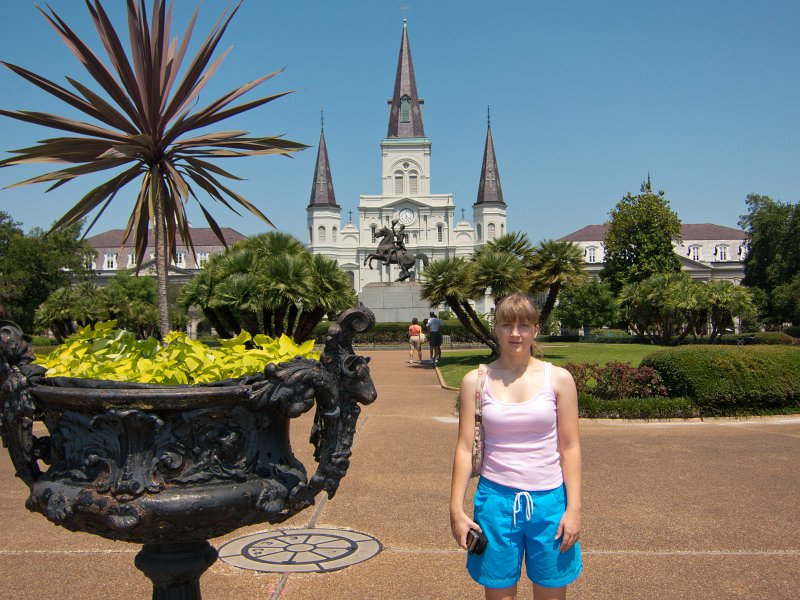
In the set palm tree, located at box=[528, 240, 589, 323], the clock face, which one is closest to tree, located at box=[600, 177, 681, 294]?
palm tree, located at box=[528, 240, 589, 323]

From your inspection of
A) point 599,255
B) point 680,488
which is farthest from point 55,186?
point 599,255

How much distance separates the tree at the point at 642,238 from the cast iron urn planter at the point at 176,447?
51407mm

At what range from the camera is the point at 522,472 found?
3.07 m

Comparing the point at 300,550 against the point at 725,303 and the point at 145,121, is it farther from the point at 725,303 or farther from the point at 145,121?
the point at 725,303

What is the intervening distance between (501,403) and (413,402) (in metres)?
11.0

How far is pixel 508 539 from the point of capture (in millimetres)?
3012

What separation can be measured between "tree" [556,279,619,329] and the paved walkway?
4250 centimetres

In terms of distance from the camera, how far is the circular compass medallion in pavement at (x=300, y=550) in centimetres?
476

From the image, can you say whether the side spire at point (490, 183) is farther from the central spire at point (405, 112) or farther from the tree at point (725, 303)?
the tree at point (725, 303)

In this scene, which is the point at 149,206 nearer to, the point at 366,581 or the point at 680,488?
the point at 366,581

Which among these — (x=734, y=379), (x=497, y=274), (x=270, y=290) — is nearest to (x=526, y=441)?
(x=734, y=379)

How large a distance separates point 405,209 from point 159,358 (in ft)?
306

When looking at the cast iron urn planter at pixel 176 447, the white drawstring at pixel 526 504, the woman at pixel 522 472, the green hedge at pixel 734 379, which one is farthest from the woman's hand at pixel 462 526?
the green hedge at pixel 734 379

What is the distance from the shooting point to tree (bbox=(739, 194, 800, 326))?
5322cm
